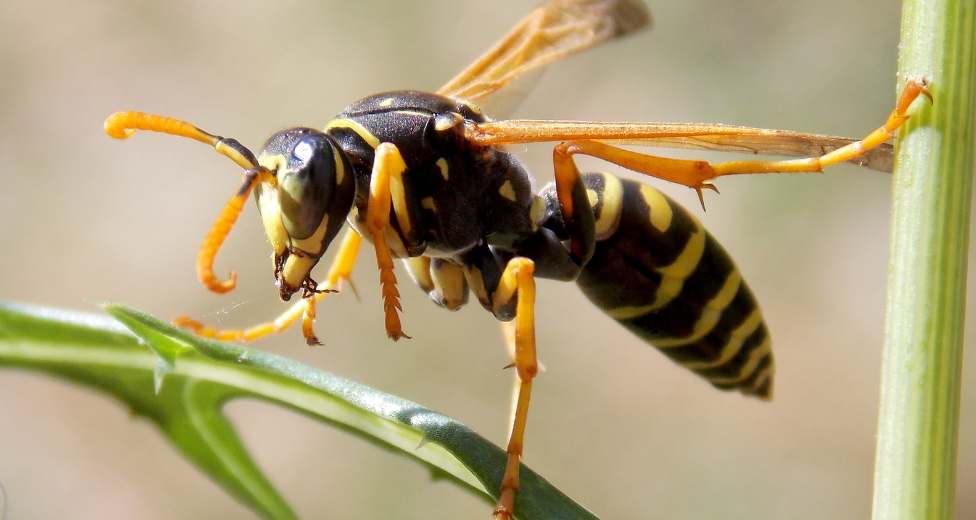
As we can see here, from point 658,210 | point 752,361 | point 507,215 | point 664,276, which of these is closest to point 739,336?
point 752,361

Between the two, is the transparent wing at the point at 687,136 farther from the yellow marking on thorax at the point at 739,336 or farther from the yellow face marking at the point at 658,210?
the yellow marking on thorax at the point at 739,336

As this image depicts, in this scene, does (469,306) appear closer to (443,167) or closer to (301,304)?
(301,304)

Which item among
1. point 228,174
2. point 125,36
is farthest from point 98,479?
point 125,36

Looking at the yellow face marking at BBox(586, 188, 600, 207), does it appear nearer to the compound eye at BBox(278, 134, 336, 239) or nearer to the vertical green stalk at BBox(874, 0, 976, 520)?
the compound eye at BBox(278, 134, 336, 239)

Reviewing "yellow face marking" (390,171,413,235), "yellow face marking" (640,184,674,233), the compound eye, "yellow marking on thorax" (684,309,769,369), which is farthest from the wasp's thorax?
"yellow marking on thorax" (684,309,769,369)

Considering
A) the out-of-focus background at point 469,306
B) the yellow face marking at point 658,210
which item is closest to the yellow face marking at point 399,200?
the yellow face marking at point 658,210

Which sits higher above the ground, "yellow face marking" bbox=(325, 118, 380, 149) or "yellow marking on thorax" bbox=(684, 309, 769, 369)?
"yellow face marking" bbox=(325, 118, 380, 149)
